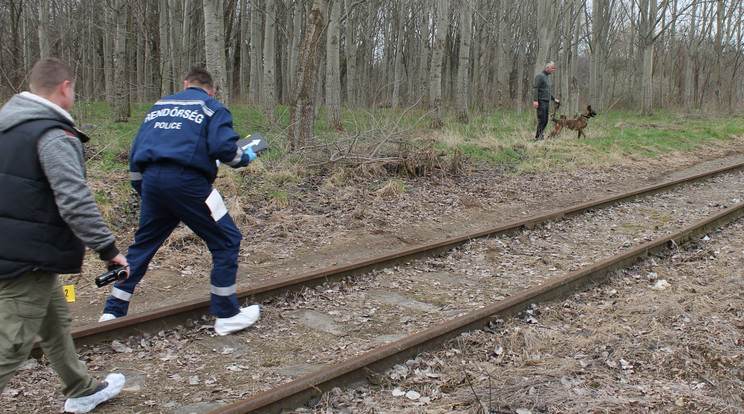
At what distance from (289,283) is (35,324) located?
277cm

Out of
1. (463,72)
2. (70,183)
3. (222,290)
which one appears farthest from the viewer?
(463,72)

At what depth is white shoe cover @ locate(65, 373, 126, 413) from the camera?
338 cm

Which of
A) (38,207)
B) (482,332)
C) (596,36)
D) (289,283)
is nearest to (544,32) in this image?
(596,36)

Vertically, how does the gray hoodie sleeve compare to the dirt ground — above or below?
above

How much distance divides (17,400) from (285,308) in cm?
233

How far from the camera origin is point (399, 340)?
4293mm

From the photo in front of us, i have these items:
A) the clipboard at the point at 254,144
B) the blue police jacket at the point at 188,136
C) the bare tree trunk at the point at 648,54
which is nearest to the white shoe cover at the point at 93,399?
the blue police jacket at the point at 188,136

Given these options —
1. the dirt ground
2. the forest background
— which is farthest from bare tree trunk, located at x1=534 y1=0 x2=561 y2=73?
the dirt ground

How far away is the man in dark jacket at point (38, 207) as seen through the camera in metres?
2.80

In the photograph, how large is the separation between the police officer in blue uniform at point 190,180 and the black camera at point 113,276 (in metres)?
1.11

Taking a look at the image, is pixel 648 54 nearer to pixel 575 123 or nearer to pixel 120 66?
pixel 575 123

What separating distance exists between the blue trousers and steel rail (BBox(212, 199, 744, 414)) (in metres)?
1.35

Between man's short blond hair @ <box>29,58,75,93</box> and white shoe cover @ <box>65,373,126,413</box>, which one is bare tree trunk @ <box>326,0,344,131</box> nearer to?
white shoe cover @ <box>65,373,126,413</box>

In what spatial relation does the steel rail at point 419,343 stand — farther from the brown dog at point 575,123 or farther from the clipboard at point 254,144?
the brown dog at point 575,123
